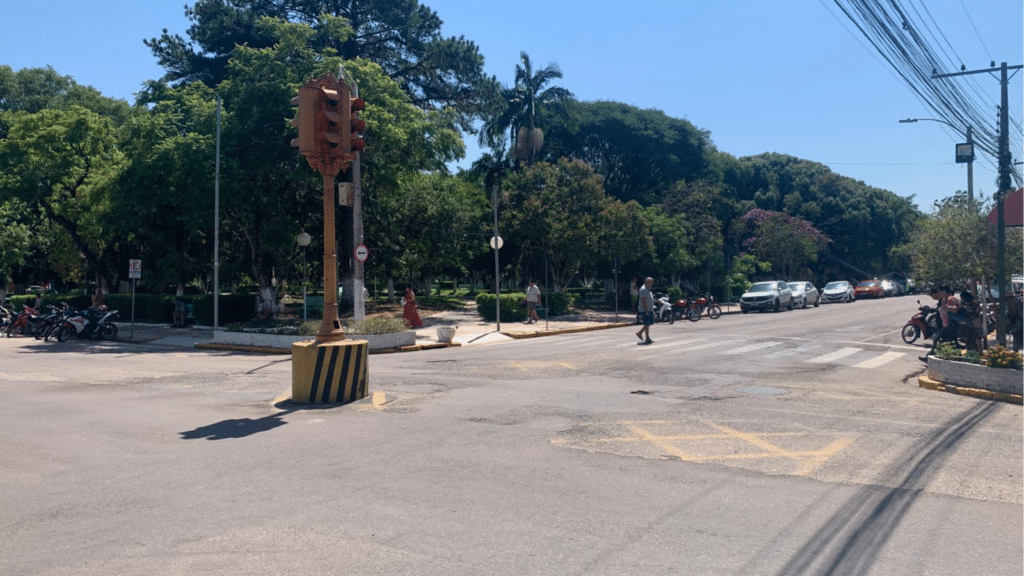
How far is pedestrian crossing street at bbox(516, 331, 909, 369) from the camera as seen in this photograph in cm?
1788

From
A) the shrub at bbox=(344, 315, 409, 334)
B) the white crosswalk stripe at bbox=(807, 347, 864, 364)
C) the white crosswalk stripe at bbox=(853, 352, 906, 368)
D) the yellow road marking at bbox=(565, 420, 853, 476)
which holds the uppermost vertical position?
the shrub at bbox=(344, 315, 409, 334)

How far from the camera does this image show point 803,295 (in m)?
43.2

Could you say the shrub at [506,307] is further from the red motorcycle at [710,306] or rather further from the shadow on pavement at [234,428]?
the shadow on pavement at [234,428]

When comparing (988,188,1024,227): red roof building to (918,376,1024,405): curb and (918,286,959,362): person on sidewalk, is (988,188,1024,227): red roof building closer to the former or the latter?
(918,286,959,362): person on sidewalk

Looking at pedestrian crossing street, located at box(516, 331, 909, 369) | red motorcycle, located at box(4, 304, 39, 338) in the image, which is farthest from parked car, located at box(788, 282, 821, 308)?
red motorcycle, located at box(4, 304, 39, 338)

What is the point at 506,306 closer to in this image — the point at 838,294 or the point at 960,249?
the point at 960,249

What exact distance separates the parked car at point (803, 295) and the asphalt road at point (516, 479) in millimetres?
29848

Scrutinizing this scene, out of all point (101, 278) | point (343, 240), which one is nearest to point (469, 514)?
point (343, 240)

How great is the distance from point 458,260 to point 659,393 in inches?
1126

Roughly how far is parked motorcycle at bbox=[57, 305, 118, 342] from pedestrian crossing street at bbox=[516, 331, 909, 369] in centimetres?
1410

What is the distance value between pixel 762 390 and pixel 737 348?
24.2ft

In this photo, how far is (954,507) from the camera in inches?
245

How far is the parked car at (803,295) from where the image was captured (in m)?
42.7

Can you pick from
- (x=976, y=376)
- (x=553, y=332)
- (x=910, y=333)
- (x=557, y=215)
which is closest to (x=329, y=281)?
(x=976, y=376)
